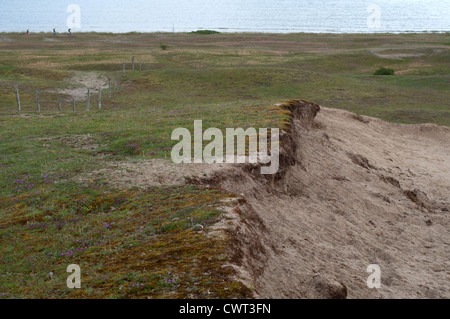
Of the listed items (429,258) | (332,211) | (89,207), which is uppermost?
(89,207)

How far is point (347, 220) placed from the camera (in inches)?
493

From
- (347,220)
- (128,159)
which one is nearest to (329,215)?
(347,220)

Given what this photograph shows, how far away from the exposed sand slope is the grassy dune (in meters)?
1.28

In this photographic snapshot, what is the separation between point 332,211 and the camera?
12820 millimetres

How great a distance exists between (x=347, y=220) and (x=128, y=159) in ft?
22.6

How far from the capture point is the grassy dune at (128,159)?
24.1 ft

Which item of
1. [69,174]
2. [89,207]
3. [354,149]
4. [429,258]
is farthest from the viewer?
[354,149]

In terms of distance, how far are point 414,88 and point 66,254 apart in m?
40.7

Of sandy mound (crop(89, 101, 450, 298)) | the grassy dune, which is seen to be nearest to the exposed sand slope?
sandy mound (crop(89, 101, 450, 298))

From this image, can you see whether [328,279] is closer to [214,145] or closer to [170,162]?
[170,162]

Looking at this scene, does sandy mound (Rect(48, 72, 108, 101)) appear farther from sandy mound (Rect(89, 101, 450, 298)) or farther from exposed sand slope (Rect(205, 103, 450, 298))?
sandy mound (Rect(89, 101, 450, 298))

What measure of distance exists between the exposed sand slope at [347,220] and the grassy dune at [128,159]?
1283mm

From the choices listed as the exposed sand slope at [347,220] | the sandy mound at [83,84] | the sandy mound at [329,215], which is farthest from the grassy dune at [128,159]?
the exposed sand slope at [347,220]
